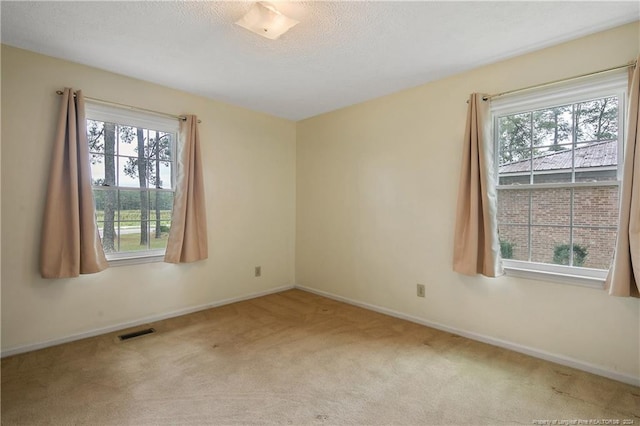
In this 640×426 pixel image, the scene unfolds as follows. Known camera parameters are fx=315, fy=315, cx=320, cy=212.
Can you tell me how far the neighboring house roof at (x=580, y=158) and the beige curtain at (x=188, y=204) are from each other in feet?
10.2

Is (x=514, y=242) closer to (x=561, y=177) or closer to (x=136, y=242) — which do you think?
(x=561, y=177)

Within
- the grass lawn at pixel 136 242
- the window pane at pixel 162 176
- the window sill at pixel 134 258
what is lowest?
the window sill at pixel 134 258

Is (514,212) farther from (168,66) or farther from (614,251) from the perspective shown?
(168,66)

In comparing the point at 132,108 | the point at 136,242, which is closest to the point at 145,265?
the point at 136,242

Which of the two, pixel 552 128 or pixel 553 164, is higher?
pixel 552 128

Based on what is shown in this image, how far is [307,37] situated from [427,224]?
2032mm

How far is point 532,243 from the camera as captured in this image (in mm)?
2631

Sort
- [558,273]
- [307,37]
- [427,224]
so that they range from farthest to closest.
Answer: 1. [427,224]
2. [558,273]
3. [307,37]

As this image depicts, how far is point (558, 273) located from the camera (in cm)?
244

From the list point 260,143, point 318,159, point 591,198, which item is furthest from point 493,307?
point 260,143

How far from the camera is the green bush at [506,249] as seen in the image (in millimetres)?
2738

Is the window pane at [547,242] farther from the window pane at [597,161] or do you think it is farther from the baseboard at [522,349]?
the baseboard at [522,349]

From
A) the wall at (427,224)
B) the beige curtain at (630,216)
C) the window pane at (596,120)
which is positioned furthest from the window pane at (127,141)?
the beige curtain at (630,216)

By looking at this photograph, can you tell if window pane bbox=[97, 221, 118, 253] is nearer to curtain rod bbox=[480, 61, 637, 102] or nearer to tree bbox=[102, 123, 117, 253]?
tree bbox=[102, 123, 117, 253]
